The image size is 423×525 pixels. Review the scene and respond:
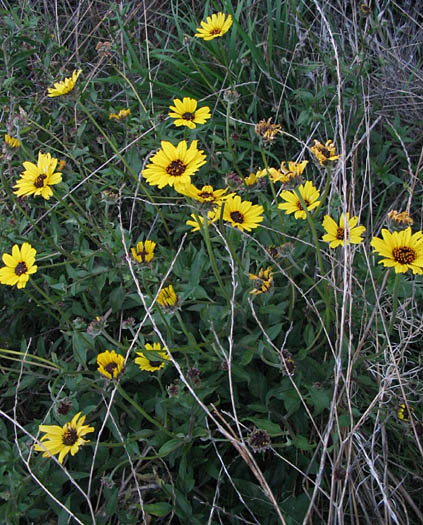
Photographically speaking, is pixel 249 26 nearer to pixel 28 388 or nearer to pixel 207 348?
pixel 207 348

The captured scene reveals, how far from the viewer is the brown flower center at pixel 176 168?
153 centimetres

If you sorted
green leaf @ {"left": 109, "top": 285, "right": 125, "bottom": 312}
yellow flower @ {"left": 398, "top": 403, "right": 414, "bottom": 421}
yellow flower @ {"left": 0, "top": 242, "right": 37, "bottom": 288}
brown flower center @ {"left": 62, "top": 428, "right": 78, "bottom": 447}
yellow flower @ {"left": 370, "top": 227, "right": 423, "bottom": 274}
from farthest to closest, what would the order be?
green leaf @ {"left": 109, "top": 285, "right": 125, "bottom": 312} < yellow flower @ {"left": 0, "top": 242, "right": 37, "bottom": 288} < yellow flower @ {"left": 398, "top": 403, "right": 414, "bottom": 421} < brown flower center @ {"left": 62, "top": 428, "right": 78, "bottom": 447} < yellow flower @ {"left": 370, "top": 227, "right": 423, "bottom": 274}

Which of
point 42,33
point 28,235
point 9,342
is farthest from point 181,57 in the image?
point 9,342

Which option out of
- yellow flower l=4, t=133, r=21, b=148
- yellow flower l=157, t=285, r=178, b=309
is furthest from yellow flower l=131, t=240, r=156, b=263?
yellow flower l=4, t=133, r=21, b=148

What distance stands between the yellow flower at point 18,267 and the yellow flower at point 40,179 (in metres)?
0.18

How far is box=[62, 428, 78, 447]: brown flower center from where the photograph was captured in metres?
1.53

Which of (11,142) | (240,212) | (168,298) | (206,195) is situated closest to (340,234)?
(240,212)

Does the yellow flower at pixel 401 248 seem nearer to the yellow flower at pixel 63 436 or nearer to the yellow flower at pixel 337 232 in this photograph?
the yellow flower at pixel 337 232

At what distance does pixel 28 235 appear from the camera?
223 centimetres

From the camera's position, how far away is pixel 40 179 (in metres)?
1.82

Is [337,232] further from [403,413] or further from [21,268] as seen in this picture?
[21,268]

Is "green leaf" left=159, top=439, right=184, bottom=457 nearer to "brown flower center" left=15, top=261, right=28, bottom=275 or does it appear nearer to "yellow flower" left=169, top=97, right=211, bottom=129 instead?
"brown flower center" left=15, top=261, right=28, bottom=275

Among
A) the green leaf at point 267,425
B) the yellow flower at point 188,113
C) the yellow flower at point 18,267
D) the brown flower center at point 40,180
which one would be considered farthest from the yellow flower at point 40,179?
the green leaf at point 267,425

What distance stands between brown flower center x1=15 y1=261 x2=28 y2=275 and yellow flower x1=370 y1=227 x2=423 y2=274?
41.2 inches
